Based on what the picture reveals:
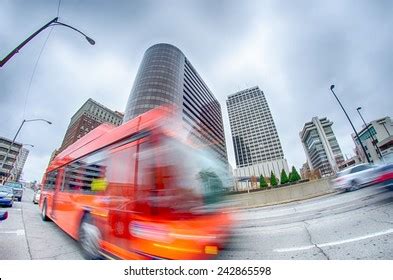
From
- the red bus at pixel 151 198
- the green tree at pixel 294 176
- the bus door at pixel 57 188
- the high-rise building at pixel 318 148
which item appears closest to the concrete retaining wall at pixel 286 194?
the bus door at pixel 57 188

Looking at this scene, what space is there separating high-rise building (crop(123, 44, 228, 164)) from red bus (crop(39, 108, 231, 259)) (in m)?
36.3

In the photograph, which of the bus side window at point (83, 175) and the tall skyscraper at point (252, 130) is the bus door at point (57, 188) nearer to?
the bus side window at point (83, 175)

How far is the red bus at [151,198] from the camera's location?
89.4 inches

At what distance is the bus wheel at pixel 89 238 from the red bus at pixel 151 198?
0.02 meters

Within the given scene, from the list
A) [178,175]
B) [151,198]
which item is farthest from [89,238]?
[178,175]

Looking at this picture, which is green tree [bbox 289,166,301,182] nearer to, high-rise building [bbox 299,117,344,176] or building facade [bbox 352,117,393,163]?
building facade [bbox 352,117,393,163]

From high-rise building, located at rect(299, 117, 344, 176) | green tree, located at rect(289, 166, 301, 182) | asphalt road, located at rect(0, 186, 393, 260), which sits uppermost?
high-rise building, located at rect(299, 117, 344, 176)

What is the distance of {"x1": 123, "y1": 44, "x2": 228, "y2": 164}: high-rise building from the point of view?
51812mm

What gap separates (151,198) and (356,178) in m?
12.2

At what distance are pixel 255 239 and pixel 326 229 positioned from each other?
1.58 m

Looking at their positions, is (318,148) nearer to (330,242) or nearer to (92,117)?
(92,117)

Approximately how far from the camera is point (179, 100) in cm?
5938

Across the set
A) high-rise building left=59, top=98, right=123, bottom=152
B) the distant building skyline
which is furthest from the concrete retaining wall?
the distant building skyline

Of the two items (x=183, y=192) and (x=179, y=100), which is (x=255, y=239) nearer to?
(x=183, y=192)
